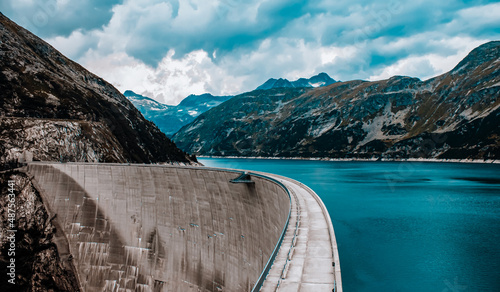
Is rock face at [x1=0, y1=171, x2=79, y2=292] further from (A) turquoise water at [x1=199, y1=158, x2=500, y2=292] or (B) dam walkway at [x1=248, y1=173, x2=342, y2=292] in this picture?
(B) dam walkway at [x1=248, y1=173, x2=342, y2=292]

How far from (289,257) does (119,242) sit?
150 feet

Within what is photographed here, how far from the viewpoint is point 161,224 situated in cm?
4834

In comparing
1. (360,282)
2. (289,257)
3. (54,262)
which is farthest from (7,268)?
(289,257)

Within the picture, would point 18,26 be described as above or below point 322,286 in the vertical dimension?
above

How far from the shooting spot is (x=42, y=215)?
56688mm

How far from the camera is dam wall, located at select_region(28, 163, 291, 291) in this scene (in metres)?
35.8

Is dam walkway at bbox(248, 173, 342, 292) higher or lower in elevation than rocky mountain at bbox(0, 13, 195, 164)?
lower

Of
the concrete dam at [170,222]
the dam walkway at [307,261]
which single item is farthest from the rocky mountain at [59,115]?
the dam walkway at [307,261]

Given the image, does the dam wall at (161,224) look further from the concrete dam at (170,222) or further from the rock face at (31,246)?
the rock face at (31,246)

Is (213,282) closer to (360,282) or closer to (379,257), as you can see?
(360,282)

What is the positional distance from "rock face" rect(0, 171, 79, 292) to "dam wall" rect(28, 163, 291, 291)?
4.73 feet

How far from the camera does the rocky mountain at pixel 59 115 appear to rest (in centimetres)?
7025

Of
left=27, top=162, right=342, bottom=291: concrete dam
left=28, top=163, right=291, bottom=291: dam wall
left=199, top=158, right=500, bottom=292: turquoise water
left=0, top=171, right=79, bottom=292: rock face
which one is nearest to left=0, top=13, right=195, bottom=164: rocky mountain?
left=0, top=171, right=79, bottom=292: rock face

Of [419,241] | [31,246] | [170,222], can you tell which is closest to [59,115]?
[31,246]
